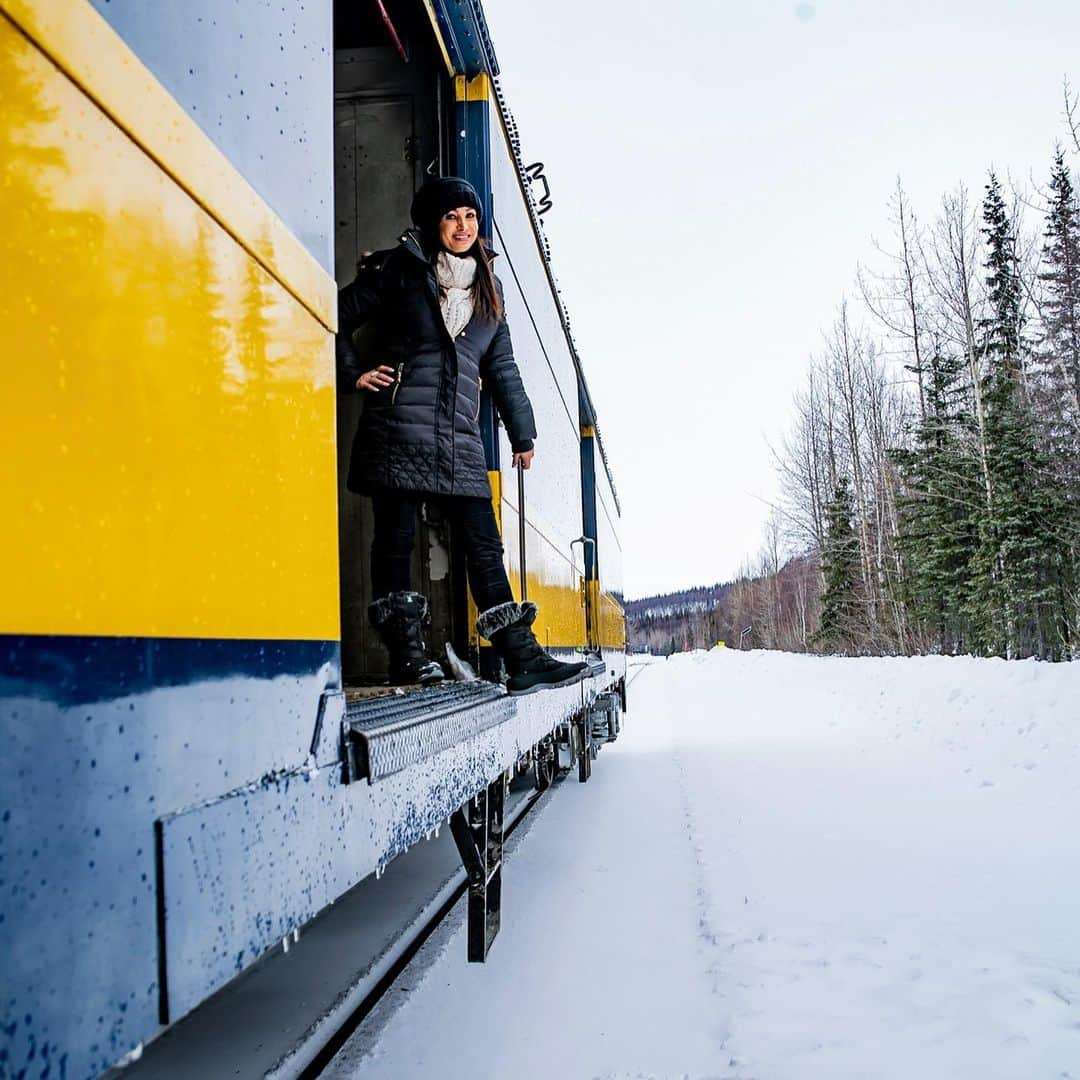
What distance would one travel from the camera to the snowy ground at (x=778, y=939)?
2221 mm

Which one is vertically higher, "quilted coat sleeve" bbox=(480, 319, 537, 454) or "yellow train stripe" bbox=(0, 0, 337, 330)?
"quilted coat sleeve" bbox=(480, 319, 537, 454)

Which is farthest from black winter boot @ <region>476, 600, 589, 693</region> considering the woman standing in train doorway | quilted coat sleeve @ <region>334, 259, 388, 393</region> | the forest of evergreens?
the forest of evergreens

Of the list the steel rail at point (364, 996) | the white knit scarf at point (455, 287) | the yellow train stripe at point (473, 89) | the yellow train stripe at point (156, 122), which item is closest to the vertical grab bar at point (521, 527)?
the white knit scarf at point (455, 287)

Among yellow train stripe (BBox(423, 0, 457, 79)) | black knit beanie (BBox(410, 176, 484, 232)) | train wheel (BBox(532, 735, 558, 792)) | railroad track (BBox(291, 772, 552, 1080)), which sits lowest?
railroad track (BBox(291, 772, 552, 1080))

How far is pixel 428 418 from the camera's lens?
2.77 m

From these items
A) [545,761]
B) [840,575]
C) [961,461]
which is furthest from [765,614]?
[545,761]

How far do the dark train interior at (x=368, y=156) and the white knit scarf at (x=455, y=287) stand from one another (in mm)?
756

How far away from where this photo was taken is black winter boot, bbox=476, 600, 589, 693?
2.90 m

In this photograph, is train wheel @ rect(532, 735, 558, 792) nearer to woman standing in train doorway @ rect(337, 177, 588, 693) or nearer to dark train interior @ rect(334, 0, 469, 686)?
dark train interior @ rect(334, 0, 469, 686)

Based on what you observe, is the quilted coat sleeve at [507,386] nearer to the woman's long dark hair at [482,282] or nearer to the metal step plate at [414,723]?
the woman's long dark hair at [482,282]

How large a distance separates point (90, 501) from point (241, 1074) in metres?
A: 1.80

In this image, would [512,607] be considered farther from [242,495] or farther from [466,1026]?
[242,495]

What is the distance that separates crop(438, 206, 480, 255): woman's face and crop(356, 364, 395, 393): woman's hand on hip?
1.54 feet

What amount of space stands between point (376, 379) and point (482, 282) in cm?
54
